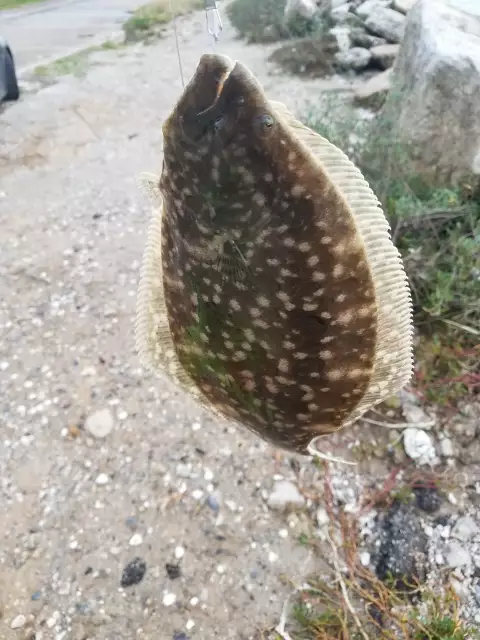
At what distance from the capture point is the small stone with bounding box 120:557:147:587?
7.34 feet

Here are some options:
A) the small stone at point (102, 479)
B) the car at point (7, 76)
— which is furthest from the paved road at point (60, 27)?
the small stone at point (102, 479)

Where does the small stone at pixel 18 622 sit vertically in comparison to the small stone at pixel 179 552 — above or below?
above

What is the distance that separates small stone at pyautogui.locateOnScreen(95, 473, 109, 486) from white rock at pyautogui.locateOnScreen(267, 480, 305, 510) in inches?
29.2

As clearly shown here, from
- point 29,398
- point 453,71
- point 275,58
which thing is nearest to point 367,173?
point 453,71

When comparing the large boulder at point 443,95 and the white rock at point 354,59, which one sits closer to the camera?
the large boulder at point 443,95

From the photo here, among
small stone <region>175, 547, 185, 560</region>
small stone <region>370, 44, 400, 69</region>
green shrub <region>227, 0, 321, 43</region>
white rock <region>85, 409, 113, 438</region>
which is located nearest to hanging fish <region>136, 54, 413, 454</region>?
small stone <region>175, 547, 185, 560</region>

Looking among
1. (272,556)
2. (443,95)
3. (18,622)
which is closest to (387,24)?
(443,95)

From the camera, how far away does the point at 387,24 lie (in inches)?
260

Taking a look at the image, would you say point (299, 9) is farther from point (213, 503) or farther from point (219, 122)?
point (219, 122)

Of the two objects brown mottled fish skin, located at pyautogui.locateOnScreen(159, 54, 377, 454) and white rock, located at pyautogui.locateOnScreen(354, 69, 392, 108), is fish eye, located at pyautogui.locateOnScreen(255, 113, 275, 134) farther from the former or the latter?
white rock, located at pyautogui.locateOnScreen(354, 69, 392, 108)

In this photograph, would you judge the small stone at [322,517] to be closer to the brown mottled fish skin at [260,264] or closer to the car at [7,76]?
the brown mottled fish skin at [260,264]

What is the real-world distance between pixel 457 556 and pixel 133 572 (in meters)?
1.30

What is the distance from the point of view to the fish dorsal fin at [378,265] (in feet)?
2.80

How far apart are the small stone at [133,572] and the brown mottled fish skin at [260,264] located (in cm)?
138
